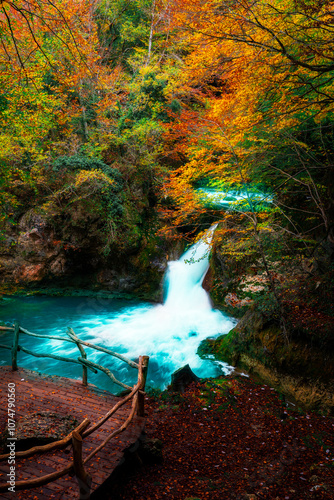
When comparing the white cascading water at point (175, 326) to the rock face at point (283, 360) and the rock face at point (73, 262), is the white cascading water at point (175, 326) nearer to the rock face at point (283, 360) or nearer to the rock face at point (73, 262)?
the rock face at point (283, 360)

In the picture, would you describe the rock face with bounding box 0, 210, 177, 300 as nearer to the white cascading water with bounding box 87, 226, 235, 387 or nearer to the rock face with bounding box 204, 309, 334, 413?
the white cascading water with bounding box 87, 226, 235, 387

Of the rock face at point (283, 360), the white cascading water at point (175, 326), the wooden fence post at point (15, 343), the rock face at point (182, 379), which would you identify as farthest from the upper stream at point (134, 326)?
the wooden fence post at point (15, 343)

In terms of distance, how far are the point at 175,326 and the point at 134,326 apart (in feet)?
5.28

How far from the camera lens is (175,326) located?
10.6m

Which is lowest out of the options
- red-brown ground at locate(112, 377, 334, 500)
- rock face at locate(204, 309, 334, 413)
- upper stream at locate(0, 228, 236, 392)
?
upper stream at locate(0, 228, 236, 392)

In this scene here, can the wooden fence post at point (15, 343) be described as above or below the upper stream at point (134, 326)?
above

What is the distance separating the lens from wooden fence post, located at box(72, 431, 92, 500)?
267 centimetres

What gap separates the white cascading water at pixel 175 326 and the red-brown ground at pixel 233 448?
1.57 metres

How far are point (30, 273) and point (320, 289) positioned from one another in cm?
1176

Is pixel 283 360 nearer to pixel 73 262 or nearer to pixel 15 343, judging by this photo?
pixel 15 343

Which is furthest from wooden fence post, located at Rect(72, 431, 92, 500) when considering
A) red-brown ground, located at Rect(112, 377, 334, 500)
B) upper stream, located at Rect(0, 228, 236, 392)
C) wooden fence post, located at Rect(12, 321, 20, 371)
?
upper stream, located at Rect(0, 228, 236, 392)

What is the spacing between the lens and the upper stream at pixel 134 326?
805 cm

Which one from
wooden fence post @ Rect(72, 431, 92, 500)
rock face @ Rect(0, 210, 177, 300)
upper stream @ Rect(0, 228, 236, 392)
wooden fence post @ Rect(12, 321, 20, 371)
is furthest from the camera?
rock face @ Rect(0, 210, 177, 300)

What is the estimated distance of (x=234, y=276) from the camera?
1072 centimetres
